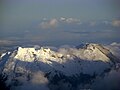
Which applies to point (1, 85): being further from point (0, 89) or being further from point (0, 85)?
point (0, 89)

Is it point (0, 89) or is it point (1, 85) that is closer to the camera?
point (0, 89)

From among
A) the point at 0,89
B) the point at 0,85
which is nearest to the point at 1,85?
the point at 0,85

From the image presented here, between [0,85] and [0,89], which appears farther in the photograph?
[0,85]
